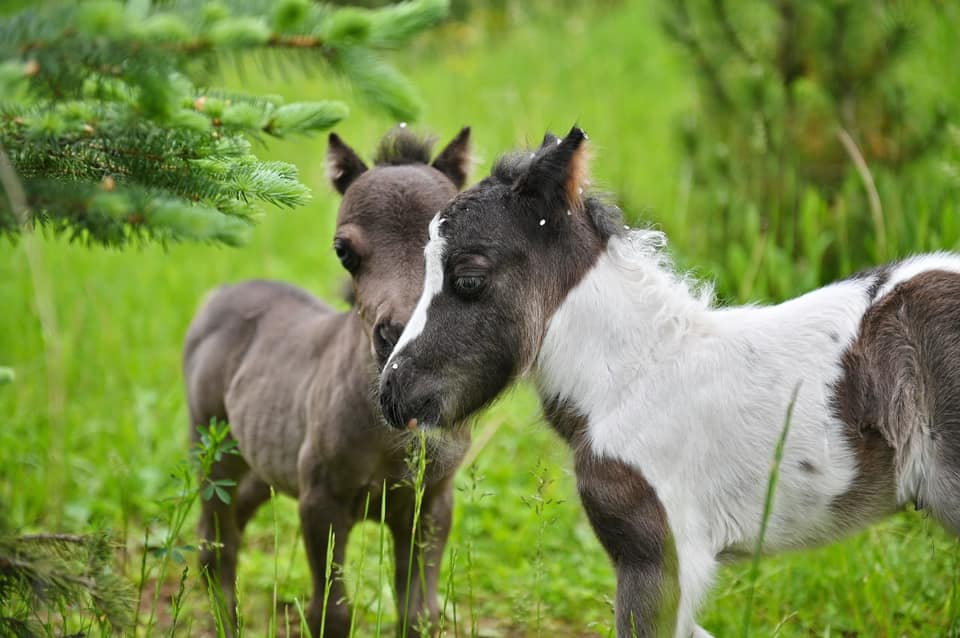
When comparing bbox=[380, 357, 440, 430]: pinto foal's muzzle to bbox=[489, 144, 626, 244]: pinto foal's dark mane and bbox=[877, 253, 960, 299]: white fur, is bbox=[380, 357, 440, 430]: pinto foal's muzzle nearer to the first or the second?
bbox=[489, 144, 626, 244]: pinto foal's dark mane

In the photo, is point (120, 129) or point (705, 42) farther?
point (705, 42)

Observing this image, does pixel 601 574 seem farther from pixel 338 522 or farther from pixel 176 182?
pixel 176 182

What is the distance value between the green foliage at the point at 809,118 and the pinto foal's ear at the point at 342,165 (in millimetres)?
2526

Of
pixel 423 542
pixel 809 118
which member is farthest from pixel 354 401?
pixel 809 118

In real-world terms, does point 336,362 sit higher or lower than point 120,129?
lower

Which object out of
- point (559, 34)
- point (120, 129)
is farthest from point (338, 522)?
point (559, 34)

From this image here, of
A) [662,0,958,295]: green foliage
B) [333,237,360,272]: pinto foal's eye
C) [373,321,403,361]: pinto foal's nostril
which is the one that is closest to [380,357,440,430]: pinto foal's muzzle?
[373,321,403,361]: pinto foal's nostril

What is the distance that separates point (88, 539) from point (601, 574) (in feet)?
8.62

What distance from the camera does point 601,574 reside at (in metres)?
4.64

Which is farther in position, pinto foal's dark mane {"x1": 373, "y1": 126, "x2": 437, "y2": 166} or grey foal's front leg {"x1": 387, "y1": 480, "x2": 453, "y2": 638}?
pinto foal's dark mane {"x1": 373, "y1": 126, "x2": 437, "y2": 166}

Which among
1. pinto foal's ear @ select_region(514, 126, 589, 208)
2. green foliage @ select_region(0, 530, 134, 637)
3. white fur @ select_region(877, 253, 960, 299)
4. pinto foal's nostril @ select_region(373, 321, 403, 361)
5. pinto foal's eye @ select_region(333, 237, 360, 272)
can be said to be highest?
pinto foal's ear @ select_region(514, 126, 589, 208)

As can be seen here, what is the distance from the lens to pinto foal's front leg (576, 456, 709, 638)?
2.59m

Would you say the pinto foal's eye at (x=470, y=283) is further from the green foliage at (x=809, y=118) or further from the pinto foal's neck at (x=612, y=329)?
the green foliage at (x=809, y=118)

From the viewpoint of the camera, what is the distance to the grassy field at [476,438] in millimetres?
3820
